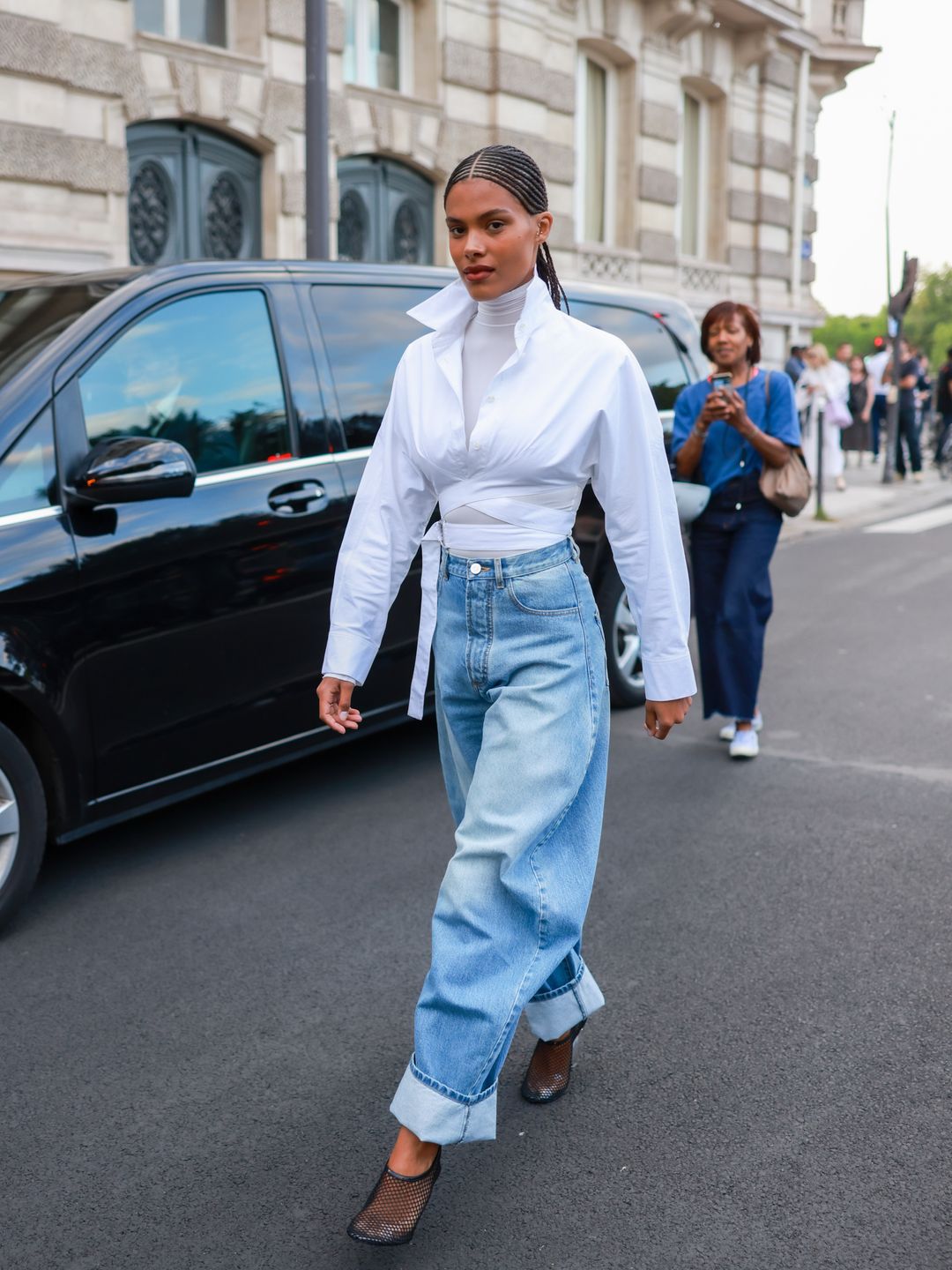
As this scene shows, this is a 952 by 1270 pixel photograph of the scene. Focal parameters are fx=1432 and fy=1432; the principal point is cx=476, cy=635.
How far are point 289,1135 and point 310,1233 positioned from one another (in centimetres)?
36

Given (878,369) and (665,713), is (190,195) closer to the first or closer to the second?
(878,369)

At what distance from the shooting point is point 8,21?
11375 mm

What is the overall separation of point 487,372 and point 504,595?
1.41ft

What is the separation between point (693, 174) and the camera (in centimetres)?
2183

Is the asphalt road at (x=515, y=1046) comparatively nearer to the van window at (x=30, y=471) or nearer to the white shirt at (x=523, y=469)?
the white shirt at (x=523, y=469)

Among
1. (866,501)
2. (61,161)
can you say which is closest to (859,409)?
(866,501)

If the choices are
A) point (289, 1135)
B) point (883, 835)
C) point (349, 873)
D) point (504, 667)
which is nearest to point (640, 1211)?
point (289, 1135)

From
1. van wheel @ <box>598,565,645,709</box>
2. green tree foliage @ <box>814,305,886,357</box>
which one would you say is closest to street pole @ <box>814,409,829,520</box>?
van wheel @ <box>598,565,645,709</box>

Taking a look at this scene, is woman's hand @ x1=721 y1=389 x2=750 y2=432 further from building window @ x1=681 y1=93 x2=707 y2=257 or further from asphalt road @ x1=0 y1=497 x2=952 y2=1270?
building window @ x1=681 y1=93 x2=707 y2=257

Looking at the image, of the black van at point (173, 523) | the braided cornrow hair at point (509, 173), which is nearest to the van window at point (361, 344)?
the black van at point (173, 523)

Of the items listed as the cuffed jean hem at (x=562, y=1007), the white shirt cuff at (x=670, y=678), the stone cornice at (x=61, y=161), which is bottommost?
the cuffed jean hem at (x=562, y=1007)

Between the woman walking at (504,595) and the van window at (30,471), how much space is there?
1.54 meters

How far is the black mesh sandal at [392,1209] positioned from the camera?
2461 mm

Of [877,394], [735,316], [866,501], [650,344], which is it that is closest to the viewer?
[735,316]
